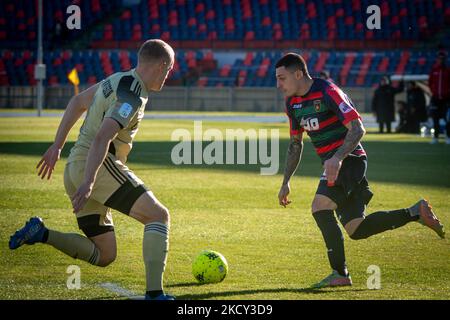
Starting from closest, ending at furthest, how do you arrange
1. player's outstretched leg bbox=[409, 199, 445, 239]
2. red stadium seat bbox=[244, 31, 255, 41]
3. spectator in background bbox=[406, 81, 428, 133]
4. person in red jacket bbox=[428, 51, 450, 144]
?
player's outstretched leg bbox=[409, 199, 445, 239], person in red jacket bbox=[428, 51, 450, 144], spectator in background bbox=[406, 81, 428, 133], red stadium seat bbox=[244, 31, 255, 41]

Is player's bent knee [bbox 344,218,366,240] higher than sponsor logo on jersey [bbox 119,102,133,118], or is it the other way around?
sponsor logo on jersey [bbox 119,102,133,118]

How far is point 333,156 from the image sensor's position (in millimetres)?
8039

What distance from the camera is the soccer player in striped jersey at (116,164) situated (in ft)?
22.7

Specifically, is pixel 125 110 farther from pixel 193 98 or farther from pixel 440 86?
pixel 193 98

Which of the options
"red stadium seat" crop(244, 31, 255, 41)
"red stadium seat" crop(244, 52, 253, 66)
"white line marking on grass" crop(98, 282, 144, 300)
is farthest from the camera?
"red stadium seat" crop(244, 31, 255, 41)

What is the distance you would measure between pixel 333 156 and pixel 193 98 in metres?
44.2

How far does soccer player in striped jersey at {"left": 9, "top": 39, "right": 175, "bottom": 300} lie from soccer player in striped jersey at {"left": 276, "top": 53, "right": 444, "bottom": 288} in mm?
1383

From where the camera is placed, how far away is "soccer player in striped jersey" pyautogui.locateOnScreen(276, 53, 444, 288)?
8180mm

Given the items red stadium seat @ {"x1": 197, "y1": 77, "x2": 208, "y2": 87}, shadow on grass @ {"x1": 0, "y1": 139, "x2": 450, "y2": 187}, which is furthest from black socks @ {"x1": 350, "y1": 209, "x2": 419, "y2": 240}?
red stadium seat @ {"x1": 197, "y1": 77, "x2": 208, "y2": 87}

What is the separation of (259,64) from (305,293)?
47.9m

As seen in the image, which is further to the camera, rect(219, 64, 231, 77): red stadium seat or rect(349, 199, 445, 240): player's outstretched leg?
rect(219, 64, 231, 77): red stadium seat

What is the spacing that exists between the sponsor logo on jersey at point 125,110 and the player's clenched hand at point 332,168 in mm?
1769

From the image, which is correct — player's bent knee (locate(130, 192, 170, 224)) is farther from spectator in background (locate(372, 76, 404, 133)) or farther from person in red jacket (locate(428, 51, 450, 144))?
spectator in background (locate(372, 76, 404, 133))

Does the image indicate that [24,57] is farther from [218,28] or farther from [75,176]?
[75,176]
